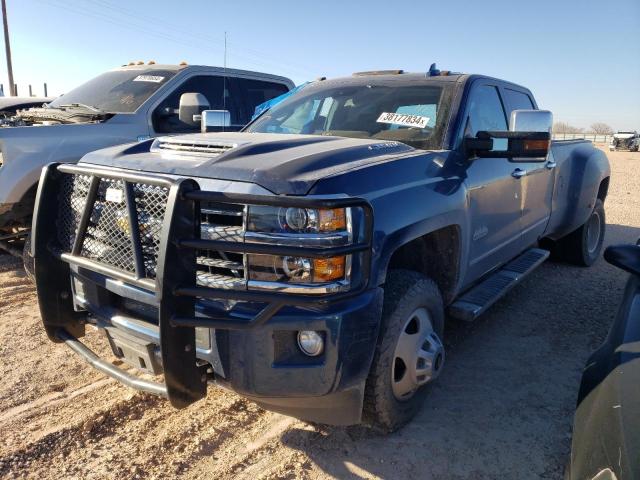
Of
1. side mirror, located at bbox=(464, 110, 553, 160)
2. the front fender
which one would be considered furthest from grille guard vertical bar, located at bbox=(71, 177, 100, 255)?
side mirror, located at bbox=(464, 110, 553, 160)

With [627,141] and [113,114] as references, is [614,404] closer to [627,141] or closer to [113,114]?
[113,114]


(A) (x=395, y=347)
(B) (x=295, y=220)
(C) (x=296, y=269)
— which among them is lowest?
(A) (x=395, y=347)

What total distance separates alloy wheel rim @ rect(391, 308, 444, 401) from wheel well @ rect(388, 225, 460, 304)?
384 millimetres

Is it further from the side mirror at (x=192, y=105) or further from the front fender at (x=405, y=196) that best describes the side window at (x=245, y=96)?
the front fender at (x=405, y=196)

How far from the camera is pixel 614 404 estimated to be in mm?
1748

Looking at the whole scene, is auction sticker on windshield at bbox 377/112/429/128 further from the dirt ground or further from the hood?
the dirt ground

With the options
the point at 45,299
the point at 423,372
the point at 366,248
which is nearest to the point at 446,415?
the point at 423,372

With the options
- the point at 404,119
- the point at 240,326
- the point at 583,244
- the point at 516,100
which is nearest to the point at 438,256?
the point at 404,119

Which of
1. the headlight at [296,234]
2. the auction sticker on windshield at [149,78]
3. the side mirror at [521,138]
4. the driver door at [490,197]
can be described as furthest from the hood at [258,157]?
the auction sticker on windshield at [149,78]

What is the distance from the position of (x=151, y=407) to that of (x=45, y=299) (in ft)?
2.87

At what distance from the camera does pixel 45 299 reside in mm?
2799

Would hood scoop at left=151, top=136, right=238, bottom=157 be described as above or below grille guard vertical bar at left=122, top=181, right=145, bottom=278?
above

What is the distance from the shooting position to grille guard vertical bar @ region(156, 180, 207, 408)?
2109 millimetres

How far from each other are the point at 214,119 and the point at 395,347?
99.3 inches
